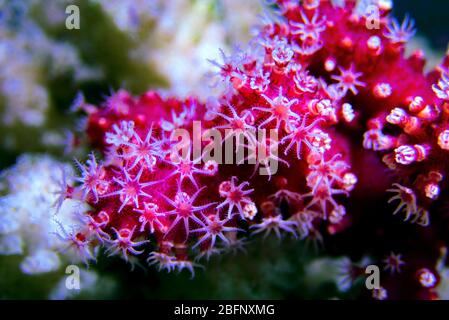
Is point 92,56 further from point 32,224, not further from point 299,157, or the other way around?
point 299,157

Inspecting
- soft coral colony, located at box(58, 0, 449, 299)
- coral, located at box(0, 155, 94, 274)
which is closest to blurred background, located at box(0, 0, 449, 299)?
coral, located at box(0, 155, 94, 274)

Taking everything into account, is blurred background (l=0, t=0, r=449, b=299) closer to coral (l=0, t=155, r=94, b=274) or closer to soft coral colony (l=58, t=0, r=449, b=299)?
coral (l=0, t=155, r=94, b=274)

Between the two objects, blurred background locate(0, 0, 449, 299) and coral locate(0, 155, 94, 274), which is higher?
blurred background locate(0, 0, 449, 299)

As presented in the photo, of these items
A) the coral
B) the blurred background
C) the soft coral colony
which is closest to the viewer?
the soft coral colony

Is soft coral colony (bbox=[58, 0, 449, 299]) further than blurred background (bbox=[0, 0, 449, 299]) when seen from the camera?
No

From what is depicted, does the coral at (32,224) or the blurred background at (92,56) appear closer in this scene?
the coral at (32,224)

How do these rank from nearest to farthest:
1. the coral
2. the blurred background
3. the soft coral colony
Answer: the soft coral colony < the coral < the blurred background

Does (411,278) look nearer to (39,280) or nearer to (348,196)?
(348,196)

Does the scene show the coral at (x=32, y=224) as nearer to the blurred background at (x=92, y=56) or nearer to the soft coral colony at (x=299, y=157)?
the blurred background at (x=92, y=56)

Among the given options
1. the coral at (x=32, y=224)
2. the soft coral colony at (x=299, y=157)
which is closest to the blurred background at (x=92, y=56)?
the coral at (x=32, y=224)
